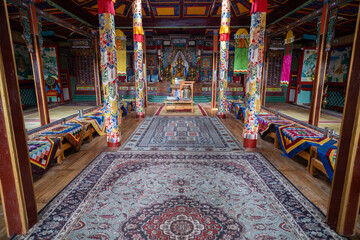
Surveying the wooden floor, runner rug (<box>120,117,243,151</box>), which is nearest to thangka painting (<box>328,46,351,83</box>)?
runner rug (<box>120,117,243,151</box>)

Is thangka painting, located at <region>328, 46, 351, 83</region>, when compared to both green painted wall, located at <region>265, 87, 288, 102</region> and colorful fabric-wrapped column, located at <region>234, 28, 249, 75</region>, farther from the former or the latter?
colorful fabric-wrapped column, located at <region>234, 28, 249, 75</region>

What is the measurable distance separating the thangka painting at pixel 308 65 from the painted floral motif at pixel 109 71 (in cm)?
1055

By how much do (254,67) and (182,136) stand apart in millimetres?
2365

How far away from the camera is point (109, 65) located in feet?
14.0

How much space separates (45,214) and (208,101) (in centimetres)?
1109

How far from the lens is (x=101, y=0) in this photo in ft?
13.4

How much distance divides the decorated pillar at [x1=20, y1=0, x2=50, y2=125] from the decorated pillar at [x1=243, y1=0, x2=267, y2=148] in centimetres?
552

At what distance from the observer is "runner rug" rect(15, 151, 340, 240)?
6.73 feet

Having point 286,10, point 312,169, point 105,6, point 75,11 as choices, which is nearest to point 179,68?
point 75,11

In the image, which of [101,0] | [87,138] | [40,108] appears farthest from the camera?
[40,108]

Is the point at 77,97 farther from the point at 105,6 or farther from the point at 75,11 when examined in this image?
the point at 105,6

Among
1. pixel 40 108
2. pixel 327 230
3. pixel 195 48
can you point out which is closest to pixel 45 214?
pixel 327 230

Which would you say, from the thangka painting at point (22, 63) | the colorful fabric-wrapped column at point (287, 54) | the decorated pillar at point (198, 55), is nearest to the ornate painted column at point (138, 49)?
the colorful fabric-wrapped column at point (287, 54)

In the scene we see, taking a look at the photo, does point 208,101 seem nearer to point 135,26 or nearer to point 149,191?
point 135,26
